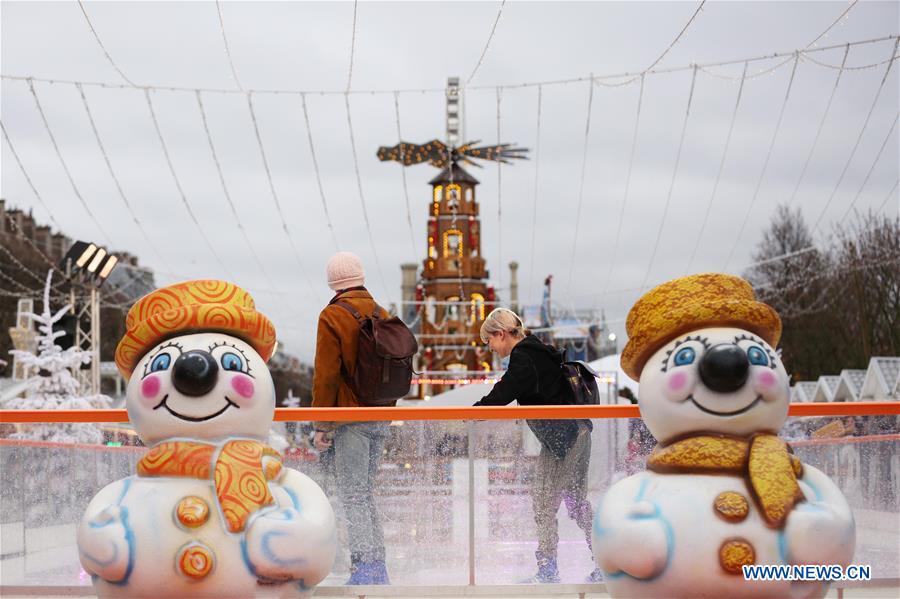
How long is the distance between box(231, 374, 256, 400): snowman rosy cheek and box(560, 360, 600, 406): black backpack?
2.03 metres

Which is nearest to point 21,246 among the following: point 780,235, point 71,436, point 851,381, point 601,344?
point 601,344

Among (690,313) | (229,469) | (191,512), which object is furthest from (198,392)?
(690,313)

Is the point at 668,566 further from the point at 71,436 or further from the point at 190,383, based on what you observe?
the point at 71,436

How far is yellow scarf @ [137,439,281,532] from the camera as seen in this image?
189 inches

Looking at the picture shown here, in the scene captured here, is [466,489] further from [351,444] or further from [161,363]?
[161,363]

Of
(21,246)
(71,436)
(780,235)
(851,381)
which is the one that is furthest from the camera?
(21,246)

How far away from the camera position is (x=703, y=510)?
186 inches

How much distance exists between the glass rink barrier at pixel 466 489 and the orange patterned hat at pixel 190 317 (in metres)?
1.02

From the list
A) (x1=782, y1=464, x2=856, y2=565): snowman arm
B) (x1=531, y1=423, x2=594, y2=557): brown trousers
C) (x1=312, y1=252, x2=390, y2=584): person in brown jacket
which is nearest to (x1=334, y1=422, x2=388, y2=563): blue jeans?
(x1=312, y1=252, x2=390, y2=584): person in brown jacket

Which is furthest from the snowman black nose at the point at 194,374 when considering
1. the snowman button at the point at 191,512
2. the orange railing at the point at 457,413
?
the orange railing at the point at 457,413

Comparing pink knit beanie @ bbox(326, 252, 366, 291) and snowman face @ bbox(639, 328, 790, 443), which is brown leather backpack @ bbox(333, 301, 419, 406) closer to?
pink knit beanie @ bbox(326, 252, 366, 291)

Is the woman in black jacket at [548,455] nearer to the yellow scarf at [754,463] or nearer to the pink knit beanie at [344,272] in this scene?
the pink knit beanie at [344,272]

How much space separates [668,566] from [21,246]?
4568 cm

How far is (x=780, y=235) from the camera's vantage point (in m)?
42.2
